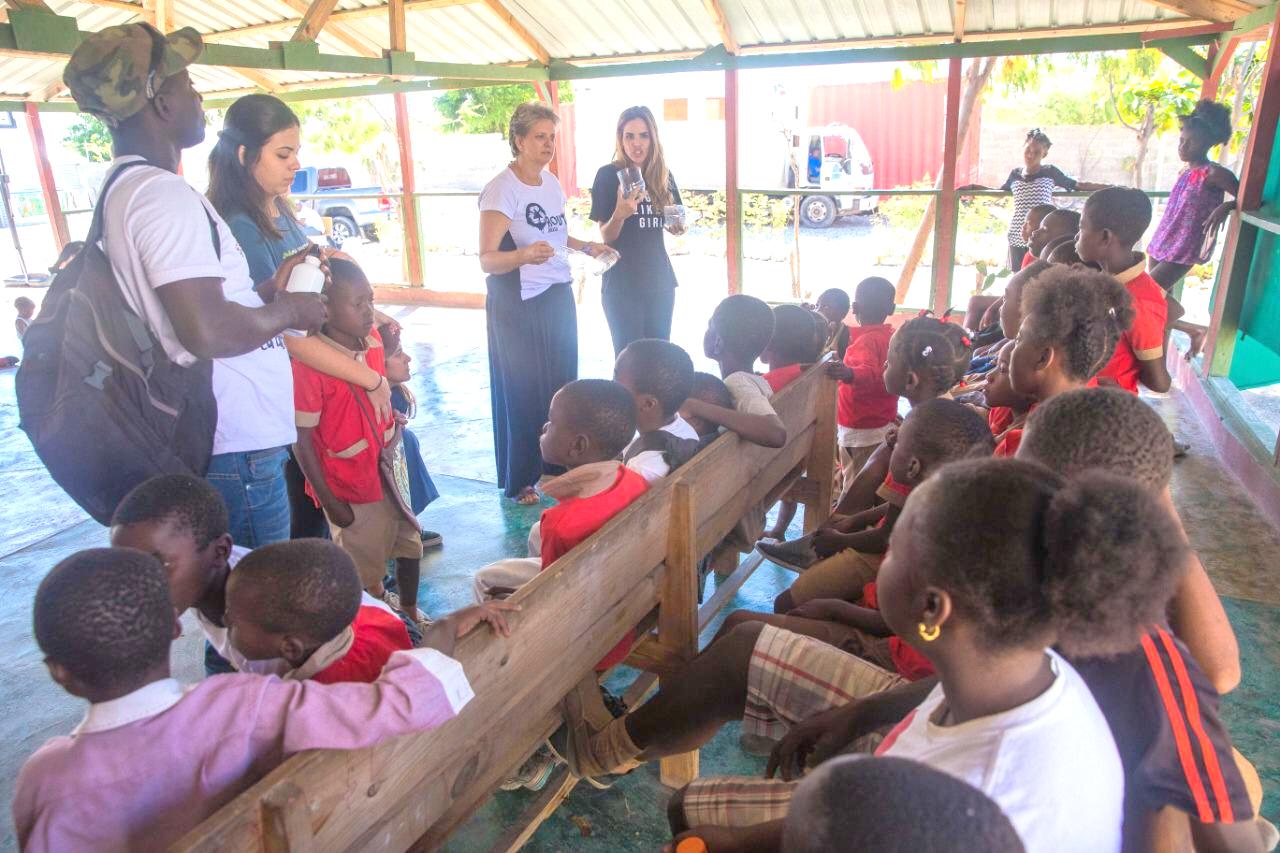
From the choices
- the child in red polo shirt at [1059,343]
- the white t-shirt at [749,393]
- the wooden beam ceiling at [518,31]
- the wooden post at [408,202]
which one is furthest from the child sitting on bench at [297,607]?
the wooden post at [408,202]

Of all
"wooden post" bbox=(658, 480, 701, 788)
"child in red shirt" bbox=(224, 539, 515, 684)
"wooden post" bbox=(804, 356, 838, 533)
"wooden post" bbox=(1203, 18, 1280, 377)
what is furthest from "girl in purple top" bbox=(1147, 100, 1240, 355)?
"child in red shirt" bbox=(224, 539, 515, 684)

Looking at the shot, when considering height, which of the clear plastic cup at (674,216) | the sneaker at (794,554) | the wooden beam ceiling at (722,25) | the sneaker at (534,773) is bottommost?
the sneaker at (534,773)

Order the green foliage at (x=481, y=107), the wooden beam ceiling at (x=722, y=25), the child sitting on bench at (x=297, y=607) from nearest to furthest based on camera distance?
the child sitting on bench at (x=297, y=607) → the wooden beam ceiling at (x=722, y=25) → the green foliage at (x=481, y=107)

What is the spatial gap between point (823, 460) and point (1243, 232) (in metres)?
3.57

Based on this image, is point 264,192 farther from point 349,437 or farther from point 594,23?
point 594,23

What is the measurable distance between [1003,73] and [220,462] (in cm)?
1157

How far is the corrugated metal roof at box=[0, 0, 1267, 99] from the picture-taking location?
6660mm

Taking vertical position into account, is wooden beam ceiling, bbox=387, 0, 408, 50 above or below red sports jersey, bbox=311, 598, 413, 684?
above

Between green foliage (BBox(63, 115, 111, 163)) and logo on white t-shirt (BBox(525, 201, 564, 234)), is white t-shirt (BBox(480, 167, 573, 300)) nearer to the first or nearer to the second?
logo on white t-shirt (BBox(525, 201, 564, 234))

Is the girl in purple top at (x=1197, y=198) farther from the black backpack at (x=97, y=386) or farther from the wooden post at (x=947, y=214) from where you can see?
the black backpack at (x=97, y=386)

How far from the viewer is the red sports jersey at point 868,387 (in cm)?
365

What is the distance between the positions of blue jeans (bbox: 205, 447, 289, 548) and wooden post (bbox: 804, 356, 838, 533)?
6.83 feet

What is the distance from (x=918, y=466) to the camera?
7.23ft

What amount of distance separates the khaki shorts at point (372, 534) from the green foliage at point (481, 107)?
55.2 feet
